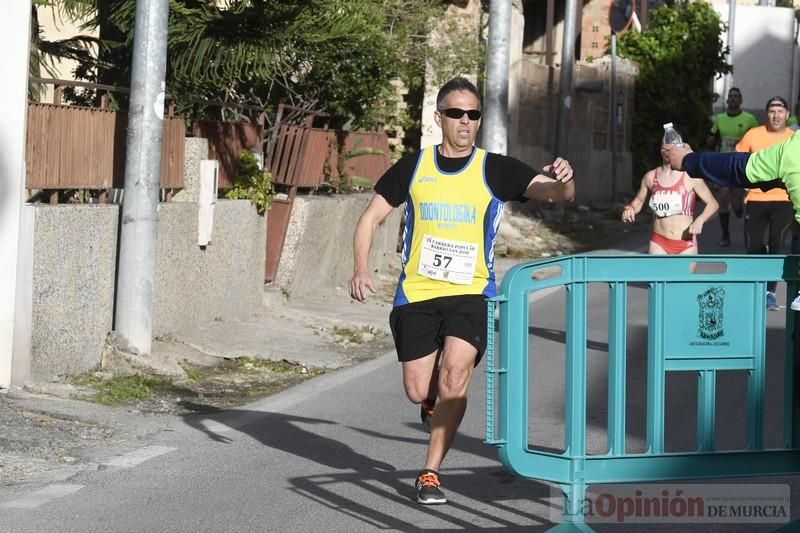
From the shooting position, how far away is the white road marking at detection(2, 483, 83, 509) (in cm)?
673

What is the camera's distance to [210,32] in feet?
41.4

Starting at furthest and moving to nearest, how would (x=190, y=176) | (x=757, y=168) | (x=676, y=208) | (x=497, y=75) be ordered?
(x=497, y=75)
(x=190, y=176)
(x=676, y=208)
(x=757, y=168)

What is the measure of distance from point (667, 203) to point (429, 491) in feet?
18.6

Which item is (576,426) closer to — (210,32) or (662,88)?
(210,32)

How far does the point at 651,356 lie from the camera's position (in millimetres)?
5391

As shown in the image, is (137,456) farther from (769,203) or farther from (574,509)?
(769,203)

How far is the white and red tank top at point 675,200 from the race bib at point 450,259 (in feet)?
17.1

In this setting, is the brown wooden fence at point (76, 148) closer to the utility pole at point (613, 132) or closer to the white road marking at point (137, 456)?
the white road marking at point (137, 456)

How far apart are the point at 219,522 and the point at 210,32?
22.7 feet

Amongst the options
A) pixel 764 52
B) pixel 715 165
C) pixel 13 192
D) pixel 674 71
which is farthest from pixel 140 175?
pixel 764 52

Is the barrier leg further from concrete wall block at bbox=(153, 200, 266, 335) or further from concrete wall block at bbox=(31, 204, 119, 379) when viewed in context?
concrete wall block at bbox=(153, 200, 266, 335)

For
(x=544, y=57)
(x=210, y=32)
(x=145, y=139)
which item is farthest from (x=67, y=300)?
(x=544, y=57)

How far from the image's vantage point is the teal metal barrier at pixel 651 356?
5.26m

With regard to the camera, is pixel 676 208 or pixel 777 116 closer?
pixel 676 208
